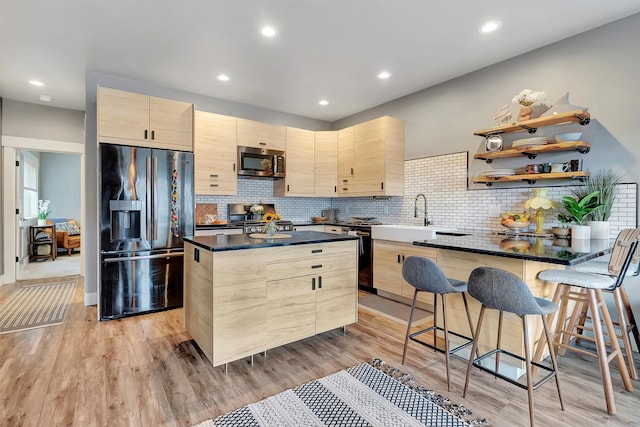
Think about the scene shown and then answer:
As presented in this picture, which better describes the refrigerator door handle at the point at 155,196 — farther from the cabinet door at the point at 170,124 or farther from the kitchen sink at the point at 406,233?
the kitchen sink at the point at 406,233

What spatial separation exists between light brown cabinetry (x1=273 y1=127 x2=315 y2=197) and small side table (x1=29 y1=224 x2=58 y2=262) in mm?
5267

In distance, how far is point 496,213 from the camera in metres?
3.46

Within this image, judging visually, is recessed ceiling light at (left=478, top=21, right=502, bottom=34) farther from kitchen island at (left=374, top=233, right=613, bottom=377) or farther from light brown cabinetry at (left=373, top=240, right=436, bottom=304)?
light brown cabinetry at (left=373, top=240, right=436, bottom=304)

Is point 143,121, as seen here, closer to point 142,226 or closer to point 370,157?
point 142,226

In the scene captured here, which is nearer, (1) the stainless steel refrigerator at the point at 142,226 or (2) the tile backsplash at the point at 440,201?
(2) the tile backsplash at the point at 440,201

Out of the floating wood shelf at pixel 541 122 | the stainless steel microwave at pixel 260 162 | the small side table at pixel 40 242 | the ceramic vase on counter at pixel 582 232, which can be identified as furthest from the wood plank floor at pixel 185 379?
the small side table at pixel 40 242

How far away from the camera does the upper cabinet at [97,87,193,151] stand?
3311mm

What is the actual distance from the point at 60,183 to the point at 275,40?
27.5 ft

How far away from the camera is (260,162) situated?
181 inches

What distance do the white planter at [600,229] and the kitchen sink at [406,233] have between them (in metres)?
1.20

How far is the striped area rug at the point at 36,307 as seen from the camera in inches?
125

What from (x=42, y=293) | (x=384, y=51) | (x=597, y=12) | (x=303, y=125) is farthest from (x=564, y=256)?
(x=42, y=293)

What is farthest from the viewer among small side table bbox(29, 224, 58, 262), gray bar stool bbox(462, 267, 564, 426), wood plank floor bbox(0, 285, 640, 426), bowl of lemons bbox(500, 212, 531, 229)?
small side table bbox(29, 224, 58, 262)

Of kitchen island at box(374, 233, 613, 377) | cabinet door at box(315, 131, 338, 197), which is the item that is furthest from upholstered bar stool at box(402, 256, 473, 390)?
cabinet door at box(315, 131, 338, 197)
